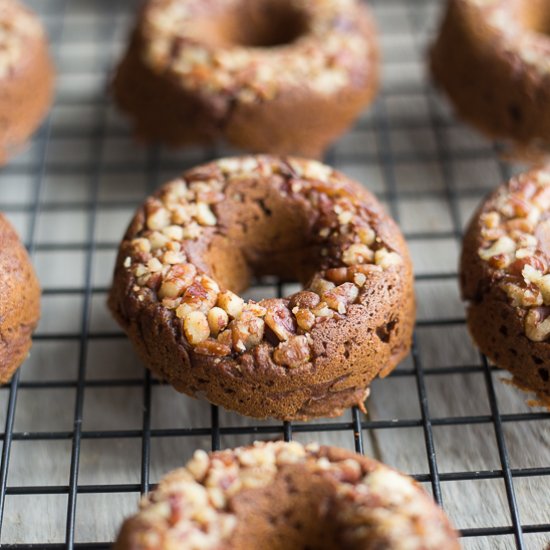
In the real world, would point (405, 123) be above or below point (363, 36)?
below

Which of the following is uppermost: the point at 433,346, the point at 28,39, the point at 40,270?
the point at 28,39

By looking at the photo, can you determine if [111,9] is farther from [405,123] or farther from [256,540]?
[256,540]

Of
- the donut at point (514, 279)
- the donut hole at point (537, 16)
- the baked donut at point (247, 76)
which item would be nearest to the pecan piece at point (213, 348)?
the donut at point (514, 279)

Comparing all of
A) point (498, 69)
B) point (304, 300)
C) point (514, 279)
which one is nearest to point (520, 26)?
point (498, 69)

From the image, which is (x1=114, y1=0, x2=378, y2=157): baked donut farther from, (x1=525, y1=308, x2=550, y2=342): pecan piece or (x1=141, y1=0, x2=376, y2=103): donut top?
(x1=525, y1=308, x2=550, y2=342): pecan piece

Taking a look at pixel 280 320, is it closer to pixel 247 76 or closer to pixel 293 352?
pixel 293 352

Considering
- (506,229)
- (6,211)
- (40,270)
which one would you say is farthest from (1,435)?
(506,229)

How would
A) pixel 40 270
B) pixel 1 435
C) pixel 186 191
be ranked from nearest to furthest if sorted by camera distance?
pixel 1 435 → pixel 186 191 → pixel 40 270

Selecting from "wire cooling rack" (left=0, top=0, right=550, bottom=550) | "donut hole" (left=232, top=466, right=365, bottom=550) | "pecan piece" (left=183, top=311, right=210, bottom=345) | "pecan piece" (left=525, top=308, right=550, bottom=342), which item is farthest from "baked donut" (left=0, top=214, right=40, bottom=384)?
"pecan piece" (left=525, top=308, right=550, bottom=342)
